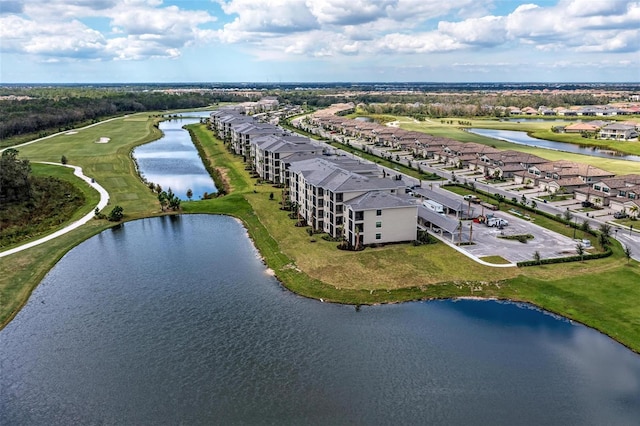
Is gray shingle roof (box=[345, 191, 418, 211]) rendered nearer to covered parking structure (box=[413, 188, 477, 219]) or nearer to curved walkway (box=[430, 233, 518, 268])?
curved walkway (box=[430, 233, 518, 268])

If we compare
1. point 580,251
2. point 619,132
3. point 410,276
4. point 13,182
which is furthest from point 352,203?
point 619,132

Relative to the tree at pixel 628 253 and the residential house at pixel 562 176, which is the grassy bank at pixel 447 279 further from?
the residential house at pixel 562 176

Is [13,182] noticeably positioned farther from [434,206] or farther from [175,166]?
[434,206]

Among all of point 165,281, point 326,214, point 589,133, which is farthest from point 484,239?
point 589,133

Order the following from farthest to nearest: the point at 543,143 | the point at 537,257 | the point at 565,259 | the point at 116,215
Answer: the point at 543,143 < the point at 116,215 < the point at 565,259 < the point at 537,257

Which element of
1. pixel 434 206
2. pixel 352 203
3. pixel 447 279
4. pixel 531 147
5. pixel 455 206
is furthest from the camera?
pixel 531 147

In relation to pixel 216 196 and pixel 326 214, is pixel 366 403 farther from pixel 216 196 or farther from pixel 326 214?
pixel 216 196
